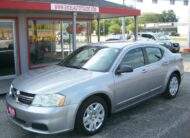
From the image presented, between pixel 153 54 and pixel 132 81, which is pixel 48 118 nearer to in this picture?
pixel 132 81

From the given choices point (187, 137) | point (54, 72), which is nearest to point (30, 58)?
point (54, 72)

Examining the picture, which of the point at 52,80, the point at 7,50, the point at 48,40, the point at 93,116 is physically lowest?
the point at 93,116

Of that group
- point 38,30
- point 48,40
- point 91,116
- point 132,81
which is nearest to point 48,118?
point 91,116

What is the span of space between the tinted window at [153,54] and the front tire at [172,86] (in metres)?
0.72

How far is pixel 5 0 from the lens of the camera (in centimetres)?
758

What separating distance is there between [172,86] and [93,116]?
3002 millimetres

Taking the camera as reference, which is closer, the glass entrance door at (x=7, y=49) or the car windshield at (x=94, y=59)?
the car windshield at (x=94, y=59)

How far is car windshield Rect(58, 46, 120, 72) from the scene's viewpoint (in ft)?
17.5

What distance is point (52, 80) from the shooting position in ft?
15.8

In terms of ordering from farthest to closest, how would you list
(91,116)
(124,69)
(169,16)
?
(169,16) < (124,69) < (91,116)

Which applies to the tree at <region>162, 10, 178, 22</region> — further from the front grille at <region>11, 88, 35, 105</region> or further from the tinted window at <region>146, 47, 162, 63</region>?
the front grille at <region>11, 88, 35, 105</region>

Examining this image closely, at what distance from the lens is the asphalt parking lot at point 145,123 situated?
477 cm

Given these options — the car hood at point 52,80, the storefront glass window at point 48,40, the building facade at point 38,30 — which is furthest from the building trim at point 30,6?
the car hood at point 52,80

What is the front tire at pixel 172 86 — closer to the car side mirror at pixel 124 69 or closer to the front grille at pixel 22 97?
the car side mirror at pixel 124 69
